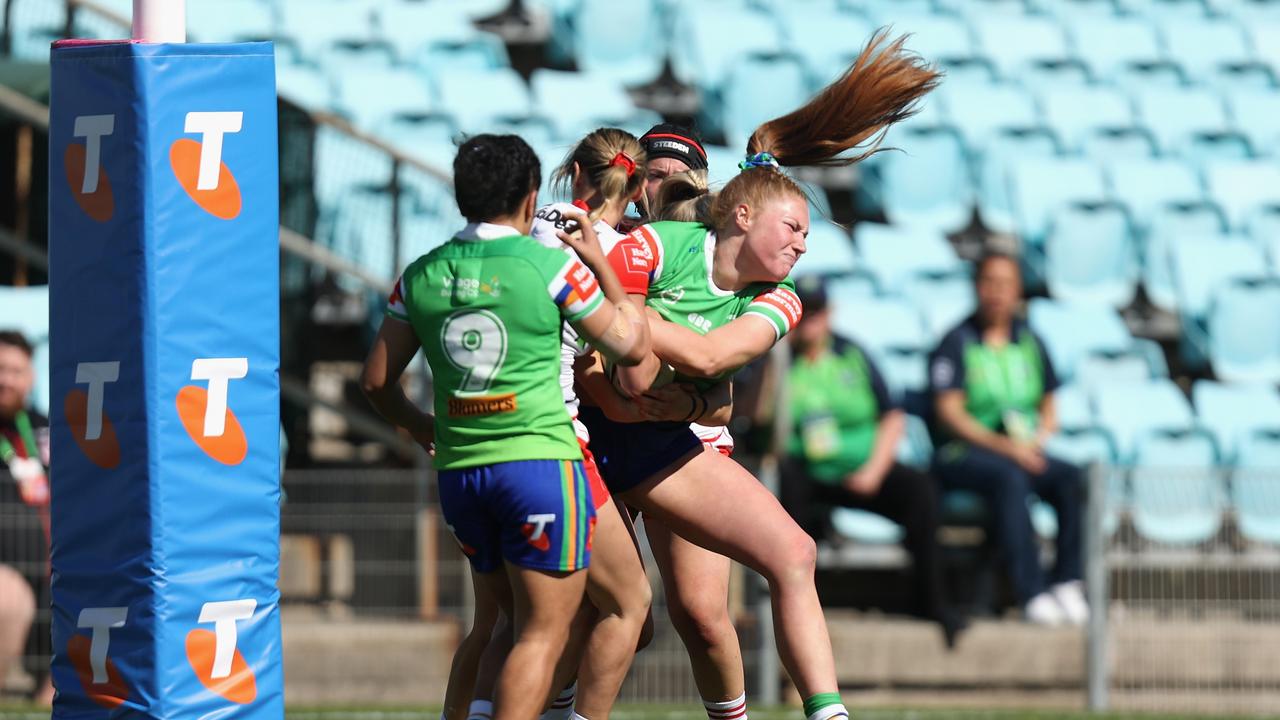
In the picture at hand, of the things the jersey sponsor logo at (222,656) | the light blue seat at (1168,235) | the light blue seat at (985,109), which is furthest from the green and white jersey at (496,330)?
the light blue seat at (985,109)

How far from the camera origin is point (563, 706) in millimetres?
5715

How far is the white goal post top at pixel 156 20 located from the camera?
206 inches

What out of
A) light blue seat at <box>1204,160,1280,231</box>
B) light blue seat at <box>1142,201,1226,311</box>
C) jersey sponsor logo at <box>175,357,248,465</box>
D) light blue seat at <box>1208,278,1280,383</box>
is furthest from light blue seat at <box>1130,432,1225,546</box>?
jersey sponsor logo at <box>175,357,248,465</box>

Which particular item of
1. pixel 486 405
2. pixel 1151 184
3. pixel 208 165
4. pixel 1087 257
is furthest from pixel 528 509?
pixel 1151 184

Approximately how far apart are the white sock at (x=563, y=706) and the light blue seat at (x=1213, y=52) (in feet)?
35.0

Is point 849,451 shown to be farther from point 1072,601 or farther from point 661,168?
point 661,168

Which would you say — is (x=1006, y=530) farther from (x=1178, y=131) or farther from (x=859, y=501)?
(x=1178, y=131)

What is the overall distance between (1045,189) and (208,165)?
338 inches

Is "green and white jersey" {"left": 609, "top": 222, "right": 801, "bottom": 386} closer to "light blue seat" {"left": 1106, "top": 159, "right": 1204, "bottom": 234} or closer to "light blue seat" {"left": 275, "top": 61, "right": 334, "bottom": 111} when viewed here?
"light blue seat" {"left": 275, "top": 61, "right": 334, "bottom": 111}

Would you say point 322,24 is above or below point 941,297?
above

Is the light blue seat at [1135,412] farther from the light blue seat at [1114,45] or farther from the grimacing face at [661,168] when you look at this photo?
the grimacing face at [661,168]

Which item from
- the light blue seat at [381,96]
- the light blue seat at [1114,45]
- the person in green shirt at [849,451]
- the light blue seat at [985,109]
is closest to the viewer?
the person in green shirt at [849,451]

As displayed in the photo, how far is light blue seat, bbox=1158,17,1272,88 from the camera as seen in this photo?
1484cm

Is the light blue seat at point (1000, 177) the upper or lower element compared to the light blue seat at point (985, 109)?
lower
